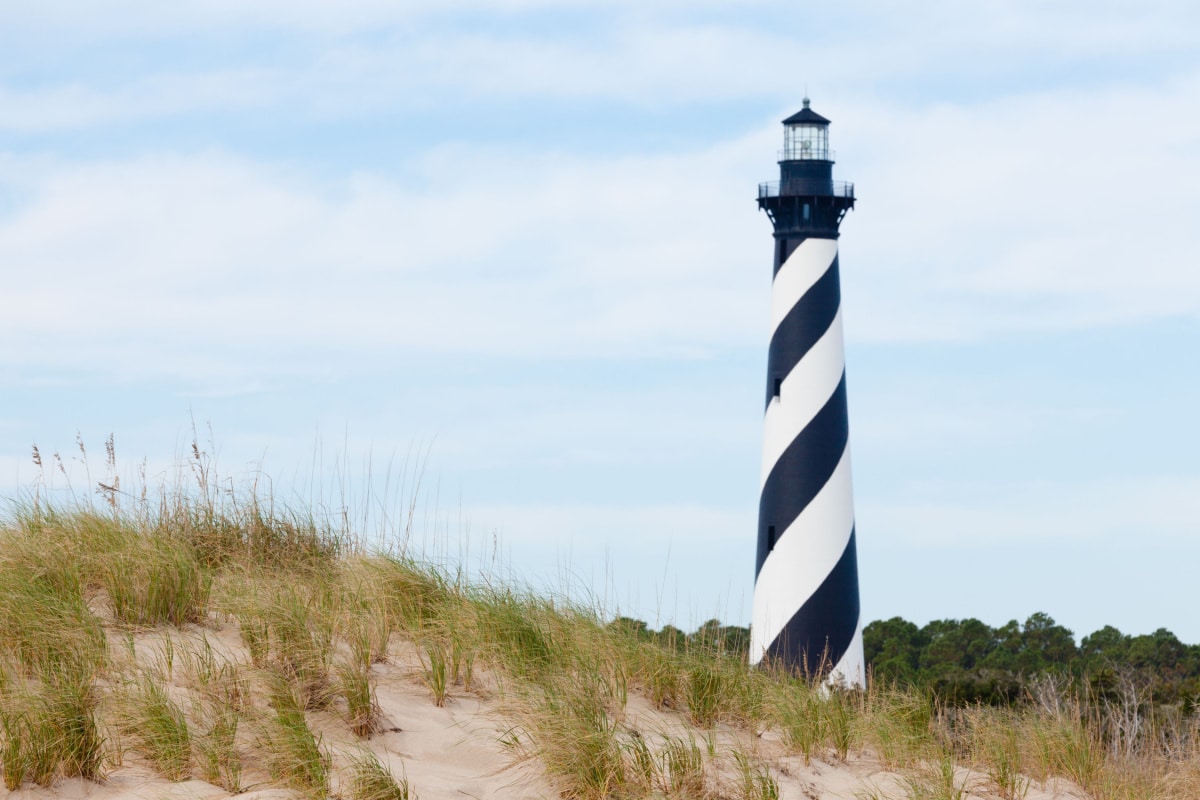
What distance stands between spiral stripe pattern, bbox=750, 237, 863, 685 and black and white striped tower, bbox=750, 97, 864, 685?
0.01 meters

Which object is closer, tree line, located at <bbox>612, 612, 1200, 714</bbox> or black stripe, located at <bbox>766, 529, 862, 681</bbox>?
black stripe, located at <bbox>766, 529, 862, 681</bbox>

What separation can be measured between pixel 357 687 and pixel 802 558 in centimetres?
1243

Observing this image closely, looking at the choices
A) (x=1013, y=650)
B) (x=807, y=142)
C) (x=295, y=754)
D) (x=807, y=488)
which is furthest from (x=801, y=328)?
(x=295, y=754)

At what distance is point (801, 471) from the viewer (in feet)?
59.3

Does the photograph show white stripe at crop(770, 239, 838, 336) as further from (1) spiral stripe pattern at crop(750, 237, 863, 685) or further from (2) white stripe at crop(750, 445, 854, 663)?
(2) white stripe at crop(750, 445, 854, 663)

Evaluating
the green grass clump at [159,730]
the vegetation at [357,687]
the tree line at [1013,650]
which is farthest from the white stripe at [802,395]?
the green grass clump at [159,730]

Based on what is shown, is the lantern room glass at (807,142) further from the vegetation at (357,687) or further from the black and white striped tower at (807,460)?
the vegetation at (357,687)

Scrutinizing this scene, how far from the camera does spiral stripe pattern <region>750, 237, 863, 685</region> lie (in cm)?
1775

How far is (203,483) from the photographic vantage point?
29.3 feet

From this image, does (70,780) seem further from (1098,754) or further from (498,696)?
(1098,754)

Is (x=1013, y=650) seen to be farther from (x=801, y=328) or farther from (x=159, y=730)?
(x=159, y=730)

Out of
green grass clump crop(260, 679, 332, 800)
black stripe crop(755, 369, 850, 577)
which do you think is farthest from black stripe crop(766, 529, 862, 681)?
green grass clump crop(260, 679, 332, 800)

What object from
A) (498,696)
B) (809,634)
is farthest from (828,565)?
(498,696)

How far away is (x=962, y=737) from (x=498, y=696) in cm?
298
